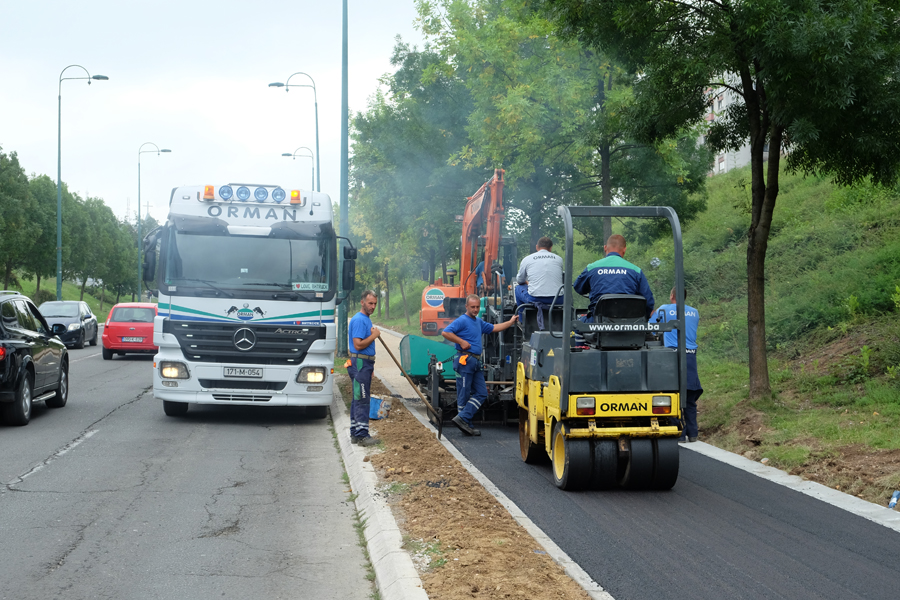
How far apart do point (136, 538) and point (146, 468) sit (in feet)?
9.32

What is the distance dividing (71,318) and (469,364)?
2255 centimetres

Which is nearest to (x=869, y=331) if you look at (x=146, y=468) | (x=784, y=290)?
(x=784, y=290)

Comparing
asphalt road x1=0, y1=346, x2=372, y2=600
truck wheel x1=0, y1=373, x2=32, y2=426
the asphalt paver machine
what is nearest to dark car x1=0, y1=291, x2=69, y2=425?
truck wheel x1=0, y1=373, x2=32, y2=426

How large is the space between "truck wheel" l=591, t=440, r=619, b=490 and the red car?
64.7ft

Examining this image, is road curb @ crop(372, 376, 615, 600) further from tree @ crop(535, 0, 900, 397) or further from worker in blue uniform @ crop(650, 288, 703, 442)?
tree @ crop(535, 0, 900, 397)

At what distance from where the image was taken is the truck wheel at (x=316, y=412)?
13648mm

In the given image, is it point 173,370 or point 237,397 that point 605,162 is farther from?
point 173,370

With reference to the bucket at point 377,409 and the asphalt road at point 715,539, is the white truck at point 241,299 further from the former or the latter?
the asphalt road at point 715,539

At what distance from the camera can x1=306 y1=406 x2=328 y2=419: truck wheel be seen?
13.6 meters

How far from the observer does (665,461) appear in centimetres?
805

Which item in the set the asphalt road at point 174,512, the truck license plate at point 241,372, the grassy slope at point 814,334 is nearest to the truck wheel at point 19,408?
the asphalt road at point 174,512

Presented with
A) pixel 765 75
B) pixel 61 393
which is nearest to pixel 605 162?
pixel 765 75

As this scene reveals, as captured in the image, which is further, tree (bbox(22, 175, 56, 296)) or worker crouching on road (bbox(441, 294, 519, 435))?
tree (bbox(22, 175, 56, 296))

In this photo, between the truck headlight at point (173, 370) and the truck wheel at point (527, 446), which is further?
the truck headlight at point (173, 370)
